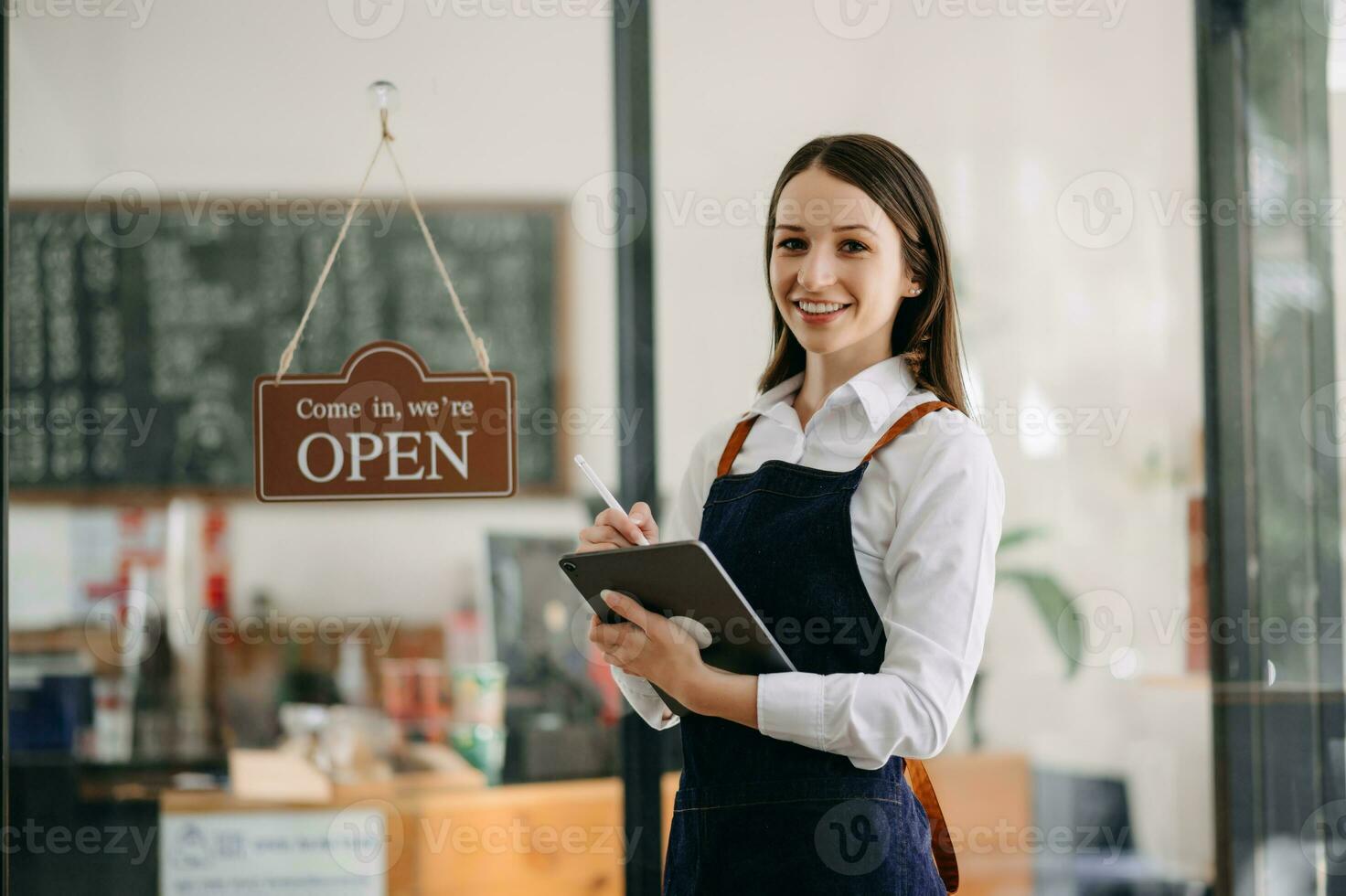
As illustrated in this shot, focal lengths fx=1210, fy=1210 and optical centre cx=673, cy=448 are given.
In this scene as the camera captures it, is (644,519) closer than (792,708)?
No

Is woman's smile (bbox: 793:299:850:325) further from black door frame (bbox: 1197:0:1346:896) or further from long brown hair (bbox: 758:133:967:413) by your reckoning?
black door frame (bbox: 1197:0:1346:896)

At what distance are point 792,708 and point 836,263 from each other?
0.50 m

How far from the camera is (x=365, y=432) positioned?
202cm

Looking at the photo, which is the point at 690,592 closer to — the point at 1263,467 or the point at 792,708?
the point at 792,708

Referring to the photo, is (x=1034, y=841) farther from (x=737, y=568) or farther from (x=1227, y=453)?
(x=737, y=568)

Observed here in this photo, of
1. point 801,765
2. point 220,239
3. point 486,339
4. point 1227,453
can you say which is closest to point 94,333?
point 220,239

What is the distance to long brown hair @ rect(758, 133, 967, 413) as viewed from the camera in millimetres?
1375

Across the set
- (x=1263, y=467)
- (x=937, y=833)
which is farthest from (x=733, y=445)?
(x=1263, y=467)

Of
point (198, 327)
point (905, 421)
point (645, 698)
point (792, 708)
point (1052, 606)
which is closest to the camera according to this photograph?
point (792, 708)

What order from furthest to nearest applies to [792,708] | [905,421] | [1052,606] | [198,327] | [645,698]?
[1052,606] → [198,327] → [645,698] → [905,421] → [792,708]

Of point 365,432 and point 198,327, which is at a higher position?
point 198,327

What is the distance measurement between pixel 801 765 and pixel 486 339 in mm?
1114

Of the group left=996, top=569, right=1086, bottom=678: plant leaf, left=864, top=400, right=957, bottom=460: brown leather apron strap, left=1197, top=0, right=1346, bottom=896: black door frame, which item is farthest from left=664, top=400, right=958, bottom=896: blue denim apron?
left=1197, top=0, right=1346, bottom=896: black door frame

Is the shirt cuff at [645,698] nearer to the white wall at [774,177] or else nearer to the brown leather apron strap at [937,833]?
the brown leather apron strap at [937,833]
